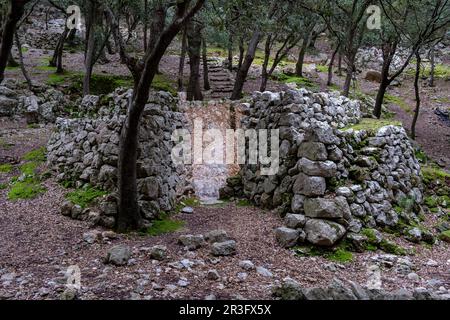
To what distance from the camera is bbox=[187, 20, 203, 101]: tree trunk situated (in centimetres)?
1435

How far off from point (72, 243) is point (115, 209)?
44.9 inches

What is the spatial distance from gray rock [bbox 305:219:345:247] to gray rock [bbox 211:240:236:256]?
164cm

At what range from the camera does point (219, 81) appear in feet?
70.0

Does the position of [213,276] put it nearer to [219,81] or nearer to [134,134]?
[134,134]

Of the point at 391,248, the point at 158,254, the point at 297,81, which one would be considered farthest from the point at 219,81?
the point at 158,254

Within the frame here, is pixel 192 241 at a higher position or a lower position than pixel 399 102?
lower

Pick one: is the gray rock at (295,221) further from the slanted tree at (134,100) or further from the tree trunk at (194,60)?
the tree trunk at (194,60)

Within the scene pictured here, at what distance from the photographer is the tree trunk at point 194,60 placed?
14.3 m

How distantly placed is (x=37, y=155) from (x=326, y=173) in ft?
27.3

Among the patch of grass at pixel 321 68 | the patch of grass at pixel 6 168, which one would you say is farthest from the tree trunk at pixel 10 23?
the patch of grass at pixel 321 68

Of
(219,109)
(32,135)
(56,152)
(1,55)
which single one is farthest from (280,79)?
(1,55)

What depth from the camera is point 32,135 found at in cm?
1436

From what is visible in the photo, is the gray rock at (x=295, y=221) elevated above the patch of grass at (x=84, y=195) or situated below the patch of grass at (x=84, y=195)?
below

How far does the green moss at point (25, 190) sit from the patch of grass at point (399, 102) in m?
→ 21.4
